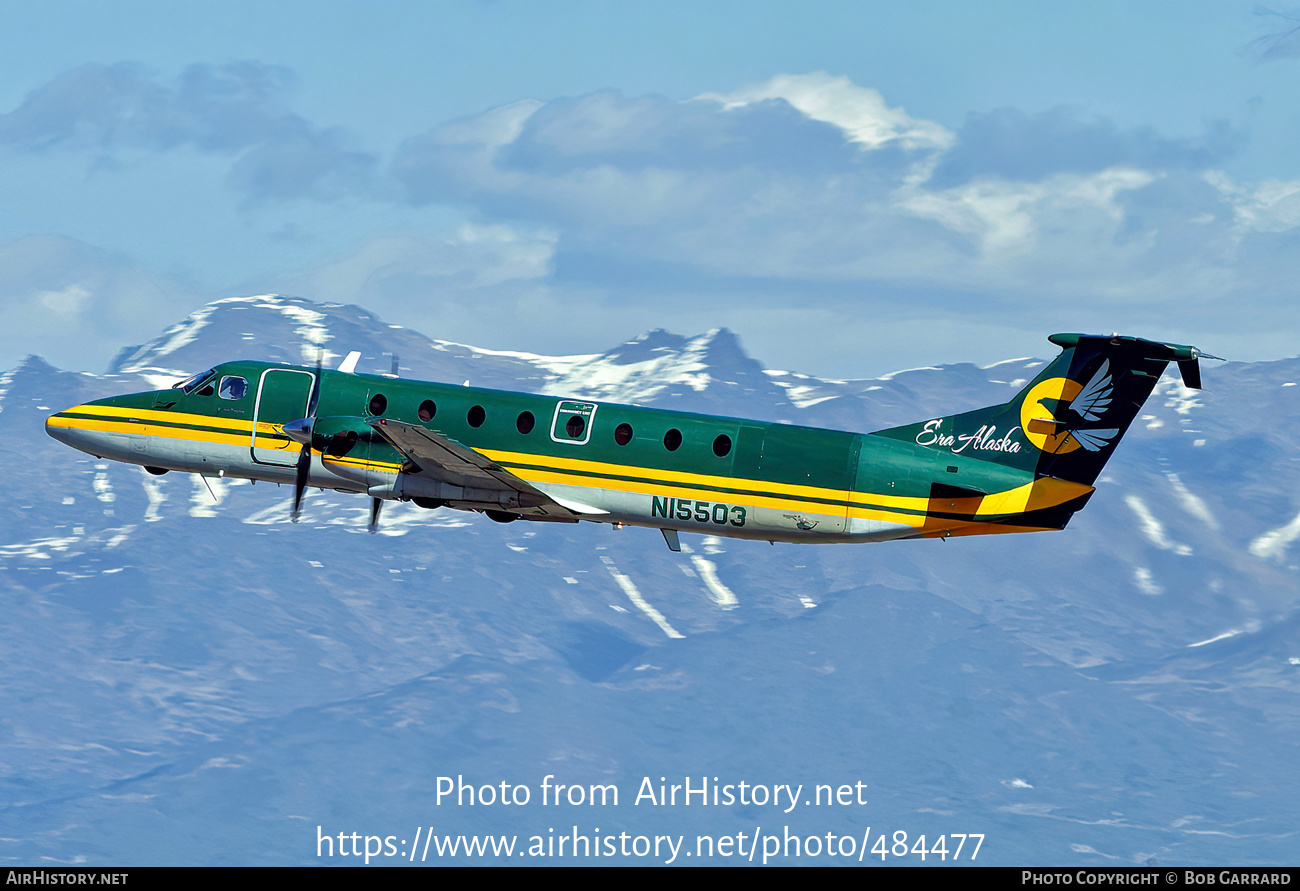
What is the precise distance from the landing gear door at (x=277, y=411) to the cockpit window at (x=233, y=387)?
59 cm

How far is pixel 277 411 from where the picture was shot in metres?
44.6

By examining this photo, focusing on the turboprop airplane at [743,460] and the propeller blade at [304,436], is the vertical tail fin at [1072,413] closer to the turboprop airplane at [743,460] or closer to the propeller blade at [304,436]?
the turboprop airplane at [743,460]

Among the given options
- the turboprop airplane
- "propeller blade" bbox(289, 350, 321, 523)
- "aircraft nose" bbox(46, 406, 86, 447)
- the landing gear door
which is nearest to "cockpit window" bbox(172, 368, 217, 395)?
the landing gear door

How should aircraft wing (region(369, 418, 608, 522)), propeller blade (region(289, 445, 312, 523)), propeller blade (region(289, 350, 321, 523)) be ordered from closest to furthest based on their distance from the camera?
aircraft wing (region(369, 418, 608, 522)) → propeller blade (region(289, 350, 321, 523)) → propeller blade (region(289, 445, 312, 523))

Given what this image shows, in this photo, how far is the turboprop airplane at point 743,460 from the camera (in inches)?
1629

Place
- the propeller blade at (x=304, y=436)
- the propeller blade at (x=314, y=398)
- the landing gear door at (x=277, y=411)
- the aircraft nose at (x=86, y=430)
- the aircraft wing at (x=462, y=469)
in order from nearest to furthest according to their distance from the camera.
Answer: the aircraft wing at (x=462, y=469), the propeller blade at (x=304, y=436), the propeller blade at (x=314, y=398), the landing gear door at (x=277, y=411), the aircraft nose at (x=86, y=430)

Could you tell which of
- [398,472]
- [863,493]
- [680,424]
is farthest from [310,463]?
[863,493]

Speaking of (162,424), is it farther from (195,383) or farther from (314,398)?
(314,398)

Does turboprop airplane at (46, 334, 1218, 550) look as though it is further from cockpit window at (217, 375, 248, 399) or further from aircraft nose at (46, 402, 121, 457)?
aircraft nose at (46, 402, 121, 457)

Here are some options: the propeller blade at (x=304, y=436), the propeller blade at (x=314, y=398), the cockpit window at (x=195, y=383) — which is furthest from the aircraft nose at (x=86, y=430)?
the propeller blade at (x=314, y=398)

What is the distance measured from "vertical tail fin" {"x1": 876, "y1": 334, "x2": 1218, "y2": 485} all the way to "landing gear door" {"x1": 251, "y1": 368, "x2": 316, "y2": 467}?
61.2ft

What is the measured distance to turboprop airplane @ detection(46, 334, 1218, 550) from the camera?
136ft


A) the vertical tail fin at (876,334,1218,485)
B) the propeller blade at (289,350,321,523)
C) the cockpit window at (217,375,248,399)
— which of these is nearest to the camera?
the vertical tail fin at (876,334,1218,485)

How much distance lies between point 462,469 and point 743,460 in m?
8.18
